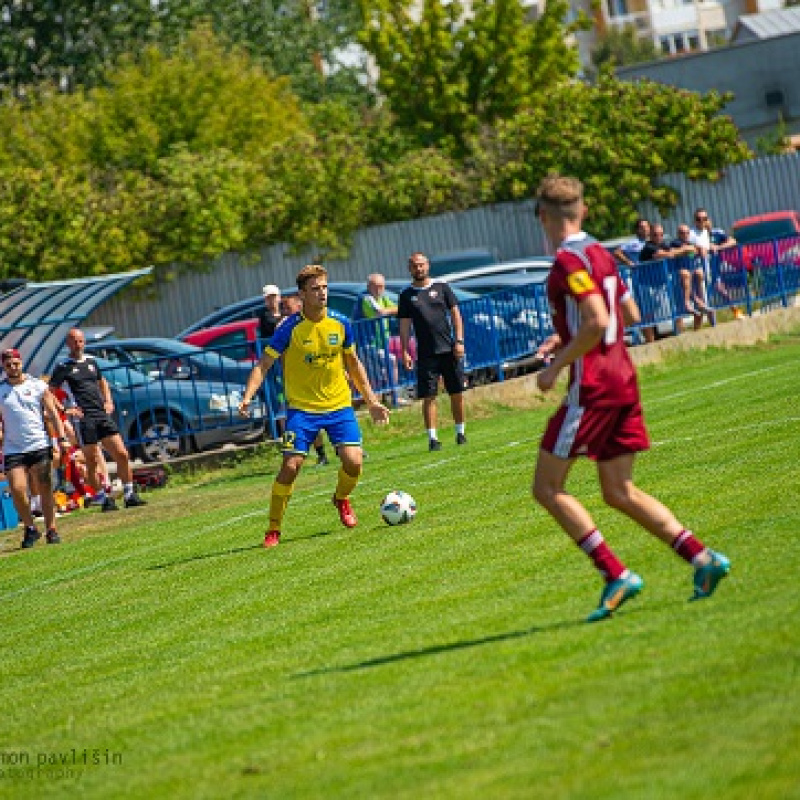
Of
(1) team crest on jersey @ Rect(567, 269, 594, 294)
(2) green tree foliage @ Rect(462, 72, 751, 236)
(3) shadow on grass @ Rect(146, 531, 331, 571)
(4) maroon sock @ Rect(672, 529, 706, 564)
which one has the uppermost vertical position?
(2) green tree foliage @ Rect(462, 72, 751, 236)

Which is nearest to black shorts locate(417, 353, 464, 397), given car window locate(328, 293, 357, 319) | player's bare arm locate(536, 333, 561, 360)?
car window locate(328, 293, 357, 319)

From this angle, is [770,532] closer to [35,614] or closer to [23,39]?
[35,614]

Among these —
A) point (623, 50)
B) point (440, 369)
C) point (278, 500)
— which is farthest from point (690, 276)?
point (623, 50)

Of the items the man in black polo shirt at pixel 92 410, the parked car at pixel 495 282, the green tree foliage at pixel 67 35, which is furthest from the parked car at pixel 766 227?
the green tree foliage at pixel 67 35

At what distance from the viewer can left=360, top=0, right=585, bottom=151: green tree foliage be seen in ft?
177

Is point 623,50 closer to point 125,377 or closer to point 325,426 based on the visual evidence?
point 125,377

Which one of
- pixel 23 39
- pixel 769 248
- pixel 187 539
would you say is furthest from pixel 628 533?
pixel 23 39

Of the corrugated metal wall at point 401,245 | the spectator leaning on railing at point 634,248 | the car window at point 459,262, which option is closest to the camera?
the spectator leaning on railing at point 634,248

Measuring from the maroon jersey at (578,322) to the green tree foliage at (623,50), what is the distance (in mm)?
95632

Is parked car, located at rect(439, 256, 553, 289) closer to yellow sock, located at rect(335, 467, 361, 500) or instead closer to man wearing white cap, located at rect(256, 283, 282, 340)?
man wearing white cap, located at rect(256, 283, 282, 340)

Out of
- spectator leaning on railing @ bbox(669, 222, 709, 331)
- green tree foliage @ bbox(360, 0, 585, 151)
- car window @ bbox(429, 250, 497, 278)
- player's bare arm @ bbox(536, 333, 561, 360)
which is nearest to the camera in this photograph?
player's bare arm @ bbox(536, 333, 561, 360)

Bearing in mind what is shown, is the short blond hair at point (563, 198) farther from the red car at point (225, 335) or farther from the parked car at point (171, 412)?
the red car at point (225, 335)

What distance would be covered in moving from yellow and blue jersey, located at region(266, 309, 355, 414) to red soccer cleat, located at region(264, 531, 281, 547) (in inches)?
40.8

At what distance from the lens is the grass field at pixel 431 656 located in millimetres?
6500
